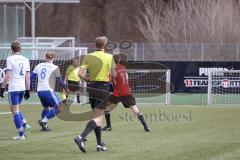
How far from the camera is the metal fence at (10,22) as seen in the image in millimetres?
39594

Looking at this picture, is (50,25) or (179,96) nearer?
(179,96)

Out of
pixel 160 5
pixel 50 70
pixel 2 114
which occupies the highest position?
pixel 160 5

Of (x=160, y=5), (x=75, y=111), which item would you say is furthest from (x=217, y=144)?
(x=160, y=5)

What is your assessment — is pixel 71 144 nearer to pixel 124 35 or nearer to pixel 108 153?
pixel 108 153

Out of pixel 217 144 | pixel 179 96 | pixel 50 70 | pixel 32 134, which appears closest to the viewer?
pixel 217 144

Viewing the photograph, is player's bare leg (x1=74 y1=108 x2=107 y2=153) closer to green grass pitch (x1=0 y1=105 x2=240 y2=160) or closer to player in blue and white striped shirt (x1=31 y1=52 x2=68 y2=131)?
green grass pitch (x1=0 y1=105 x2=240 y2=160)

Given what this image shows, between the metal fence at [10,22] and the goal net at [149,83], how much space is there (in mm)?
10519

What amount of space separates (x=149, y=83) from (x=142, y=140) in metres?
16.3

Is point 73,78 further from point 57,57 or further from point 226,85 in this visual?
point 226,85

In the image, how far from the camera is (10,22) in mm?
40031

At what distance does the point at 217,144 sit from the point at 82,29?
52.4 meters

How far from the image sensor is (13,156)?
1223 centimetres

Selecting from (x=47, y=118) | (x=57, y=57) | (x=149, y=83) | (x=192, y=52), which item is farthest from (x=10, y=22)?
(x=47, y=118)

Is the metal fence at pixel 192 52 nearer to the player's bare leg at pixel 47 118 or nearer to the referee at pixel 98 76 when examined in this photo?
the player's bare leg at pixel 47 118
